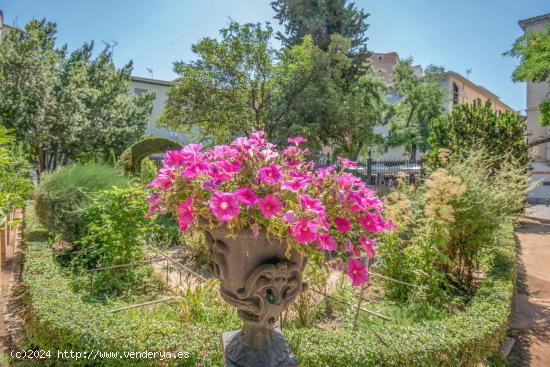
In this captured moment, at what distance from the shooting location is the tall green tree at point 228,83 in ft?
39.9

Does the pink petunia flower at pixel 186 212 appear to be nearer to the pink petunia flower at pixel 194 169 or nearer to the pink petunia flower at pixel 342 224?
the pink petunia flower at pixel 194 169

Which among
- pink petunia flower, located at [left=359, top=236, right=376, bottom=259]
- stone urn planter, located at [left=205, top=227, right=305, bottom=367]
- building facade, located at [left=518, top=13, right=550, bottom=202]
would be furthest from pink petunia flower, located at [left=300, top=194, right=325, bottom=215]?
building facade, located at [left=518, top=13, right=550, bottom=202]

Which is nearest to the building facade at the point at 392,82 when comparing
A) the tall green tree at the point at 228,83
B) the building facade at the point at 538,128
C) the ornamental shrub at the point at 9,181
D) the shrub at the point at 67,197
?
the building facade at the point at 538,128

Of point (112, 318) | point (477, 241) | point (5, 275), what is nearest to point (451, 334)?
point (477, 241)

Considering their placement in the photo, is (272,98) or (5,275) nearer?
(5,275)

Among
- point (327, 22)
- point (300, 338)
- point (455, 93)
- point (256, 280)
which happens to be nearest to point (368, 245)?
point (256, 280)

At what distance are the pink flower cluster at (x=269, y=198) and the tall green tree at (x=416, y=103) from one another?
71.8 ft

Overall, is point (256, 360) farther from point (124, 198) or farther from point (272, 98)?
point (272, 98)

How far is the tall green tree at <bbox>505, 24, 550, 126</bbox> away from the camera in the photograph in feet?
30.6

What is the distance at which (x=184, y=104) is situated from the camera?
1286 cm

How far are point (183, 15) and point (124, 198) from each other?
4.55 metres

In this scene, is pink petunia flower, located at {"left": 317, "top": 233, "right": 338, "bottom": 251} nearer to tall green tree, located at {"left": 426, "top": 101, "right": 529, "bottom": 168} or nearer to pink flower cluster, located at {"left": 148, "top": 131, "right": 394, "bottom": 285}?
pink flower cluster, located at {"left": 148, "top": 131, "right": 394, "bottom": 285}

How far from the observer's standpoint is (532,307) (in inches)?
183

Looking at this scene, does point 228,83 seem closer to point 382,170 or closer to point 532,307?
point 382,170
